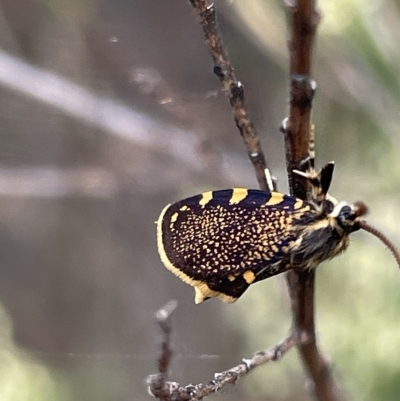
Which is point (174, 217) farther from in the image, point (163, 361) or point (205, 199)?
point (163, 361)

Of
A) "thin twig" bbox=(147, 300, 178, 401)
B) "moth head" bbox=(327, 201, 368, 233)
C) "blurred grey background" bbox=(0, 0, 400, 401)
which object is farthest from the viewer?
"blurred grey background" bbox=(0, 0, 400, 401)

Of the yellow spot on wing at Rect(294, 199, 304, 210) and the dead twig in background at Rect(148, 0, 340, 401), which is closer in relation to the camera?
the dead twig in background at Rect(148, 0, 340, 401)

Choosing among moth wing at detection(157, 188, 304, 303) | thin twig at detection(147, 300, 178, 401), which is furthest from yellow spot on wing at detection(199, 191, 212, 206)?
thin twig at detection(147, 300, 178, 401)

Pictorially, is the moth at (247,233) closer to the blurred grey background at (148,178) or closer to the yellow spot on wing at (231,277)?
the yellow spot on wing at (231,277)

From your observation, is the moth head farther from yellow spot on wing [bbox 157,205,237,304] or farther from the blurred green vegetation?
the blurred green vegetation

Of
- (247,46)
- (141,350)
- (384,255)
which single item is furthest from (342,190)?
(141,350)

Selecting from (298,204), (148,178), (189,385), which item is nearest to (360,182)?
(148,178)
